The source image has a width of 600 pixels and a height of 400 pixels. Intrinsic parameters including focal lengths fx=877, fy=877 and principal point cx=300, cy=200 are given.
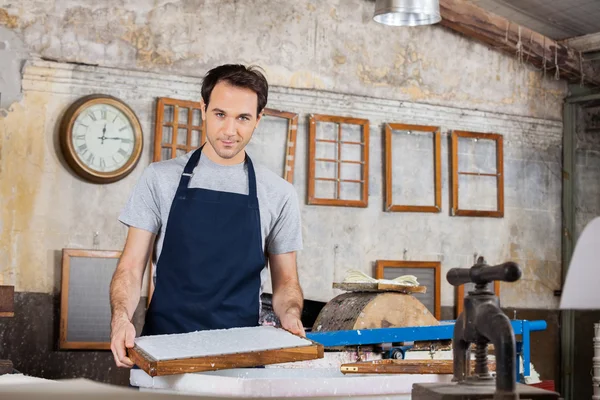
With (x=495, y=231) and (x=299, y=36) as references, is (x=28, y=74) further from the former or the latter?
(x=495, y=231)

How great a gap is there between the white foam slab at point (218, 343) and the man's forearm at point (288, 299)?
43cm

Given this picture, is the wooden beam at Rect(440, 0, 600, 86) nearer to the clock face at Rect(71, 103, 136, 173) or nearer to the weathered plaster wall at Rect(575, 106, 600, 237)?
the weathered plaster wall at Rect(575, 106, 600, 237)

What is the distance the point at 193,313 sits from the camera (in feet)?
10.3

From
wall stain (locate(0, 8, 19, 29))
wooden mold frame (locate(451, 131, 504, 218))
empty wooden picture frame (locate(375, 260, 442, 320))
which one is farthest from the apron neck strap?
wooden mold frame (locate(451, 131, 504, 218))

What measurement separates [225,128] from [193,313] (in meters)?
0.68

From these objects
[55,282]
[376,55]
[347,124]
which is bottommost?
[55,282]

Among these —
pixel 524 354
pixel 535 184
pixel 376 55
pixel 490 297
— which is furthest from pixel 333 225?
pixel 490 297

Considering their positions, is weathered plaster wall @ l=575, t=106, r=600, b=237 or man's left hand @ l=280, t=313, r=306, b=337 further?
weathered plaster wall @ l=575, t=106, r=600, b=237

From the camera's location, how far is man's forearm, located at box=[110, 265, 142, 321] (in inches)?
115

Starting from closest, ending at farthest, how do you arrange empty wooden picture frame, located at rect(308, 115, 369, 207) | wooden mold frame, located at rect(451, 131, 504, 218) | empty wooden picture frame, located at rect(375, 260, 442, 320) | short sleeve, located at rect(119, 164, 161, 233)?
short sleeve, located at rect(119, 164, 161, 233), empty wooden picture frame, located at rect(308, 115, 369, 207), empty wooden picture frame, located at rect(375, 260, 442, 320), wooden mold frame, located at rect(451, 131, 504, 218)

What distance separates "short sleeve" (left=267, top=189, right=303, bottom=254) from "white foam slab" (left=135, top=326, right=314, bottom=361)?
0.65 meters

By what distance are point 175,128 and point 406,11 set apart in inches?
92.8

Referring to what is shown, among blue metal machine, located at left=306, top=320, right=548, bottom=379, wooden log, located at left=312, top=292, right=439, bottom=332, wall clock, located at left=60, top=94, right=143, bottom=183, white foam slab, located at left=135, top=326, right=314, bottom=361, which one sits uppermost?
wall clock, located at left=60, top=94, right=143, bottom=183

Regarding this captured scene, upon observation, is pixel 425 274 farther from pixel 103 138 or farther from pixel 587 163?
pixel 103 138
